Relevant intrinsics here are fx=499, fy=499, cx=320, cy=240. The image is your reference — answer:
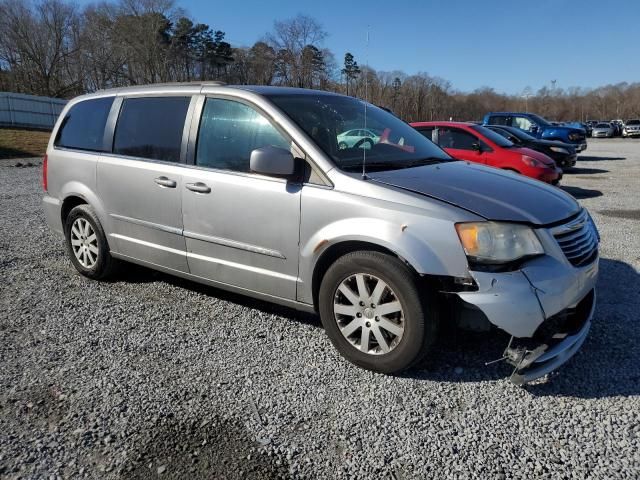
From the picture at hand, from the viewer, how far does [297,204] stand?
130 inches

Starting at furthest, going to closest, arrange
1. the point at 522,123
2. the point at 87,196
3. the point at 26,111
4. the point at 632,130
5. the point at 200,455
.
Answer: the point at 632,130 → the point at 26,111 → the point at 522,123 → the point at 87,196 → the point at 200,455

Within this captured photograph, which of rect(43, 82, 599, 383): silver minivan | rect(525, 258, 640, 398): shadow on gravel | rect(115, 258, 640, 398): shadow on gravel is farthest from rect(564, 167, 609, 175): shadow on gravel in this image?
rect(43, 82, 599, 383): silver minivan

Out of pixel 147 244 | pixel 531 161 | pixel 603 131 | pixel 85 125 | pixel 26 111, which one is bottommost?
pixel 603 131

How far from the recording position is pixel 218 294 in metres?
4.55

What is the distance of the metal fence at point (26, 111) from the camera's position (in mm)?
33406

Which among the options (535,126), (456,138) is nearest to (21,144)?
(456,138)

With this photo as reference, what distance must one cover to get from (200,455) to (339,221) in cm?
153

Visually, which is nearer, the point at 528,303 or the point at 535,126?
the point at 528,303

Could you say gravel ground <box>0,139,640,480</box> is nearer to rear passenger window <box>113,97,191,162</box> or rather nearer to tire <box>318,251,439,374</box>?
tire <box>318,251,439,374</box>

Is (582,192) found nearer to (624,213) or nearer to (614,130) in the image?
(624,213)

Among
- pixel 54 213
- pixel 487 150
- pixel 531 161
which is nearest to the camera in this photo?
pixel 54 213

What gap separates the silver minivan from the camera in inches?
110

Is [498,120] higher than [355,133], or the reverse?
[355,133]

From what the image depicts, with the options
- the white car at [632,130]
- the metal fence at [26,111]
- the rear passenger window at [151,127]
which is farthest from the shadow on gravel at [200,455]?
the white car at [632,130]
